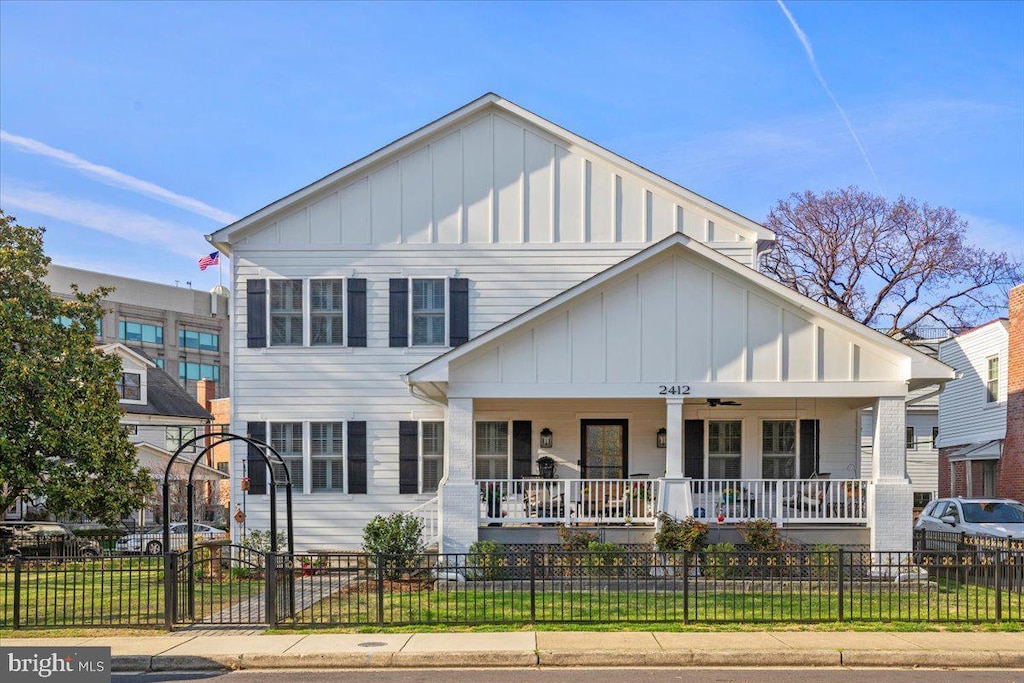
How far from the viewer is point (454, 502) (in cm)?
1975

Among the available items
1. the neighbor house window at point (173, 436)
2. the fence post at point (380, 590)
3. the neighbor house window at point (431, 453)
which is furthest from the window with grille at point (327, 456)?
the neighbor house window at point (173, 436)

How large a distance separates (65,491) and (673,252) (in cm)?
1518

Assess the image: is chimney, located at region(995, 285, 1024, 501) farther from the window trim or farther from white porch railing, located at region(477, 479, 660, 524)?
the window trim

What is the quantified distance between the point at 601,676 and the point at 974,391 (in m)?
26.5

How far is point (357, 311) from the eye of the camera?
76.2 ft

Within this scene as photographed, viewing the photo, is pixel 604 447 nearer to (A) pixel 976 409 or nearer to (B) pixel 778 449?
(B) pixel 778 449

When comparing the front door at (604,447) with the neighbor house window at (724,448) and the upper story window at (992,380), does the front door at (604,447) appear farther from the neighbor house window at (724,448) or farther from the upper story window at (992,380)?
the upper story window at (992,380)

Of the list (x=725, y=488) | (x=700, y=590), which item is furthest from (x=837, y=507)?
(x=700, y=590)

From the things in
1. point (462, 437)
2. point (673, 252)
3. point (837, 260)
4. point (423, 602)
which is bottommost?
point (423, 602)

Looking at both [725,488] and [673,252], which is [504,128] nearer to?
[673,252]

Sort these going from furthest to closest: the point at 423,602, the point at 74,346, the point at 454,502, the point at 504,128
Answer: the point at 74,346 → the point at 504,128 → the point at 454,502 → the point at 423,602

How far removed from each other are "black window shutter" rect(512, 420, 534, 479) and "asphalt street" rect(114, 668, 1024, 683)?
10.9m

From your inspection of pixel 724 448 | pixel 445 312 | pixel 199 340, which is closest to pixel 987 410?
pixel 724 448

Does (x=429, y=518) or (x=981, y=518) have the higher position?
(x=429, y=518)
